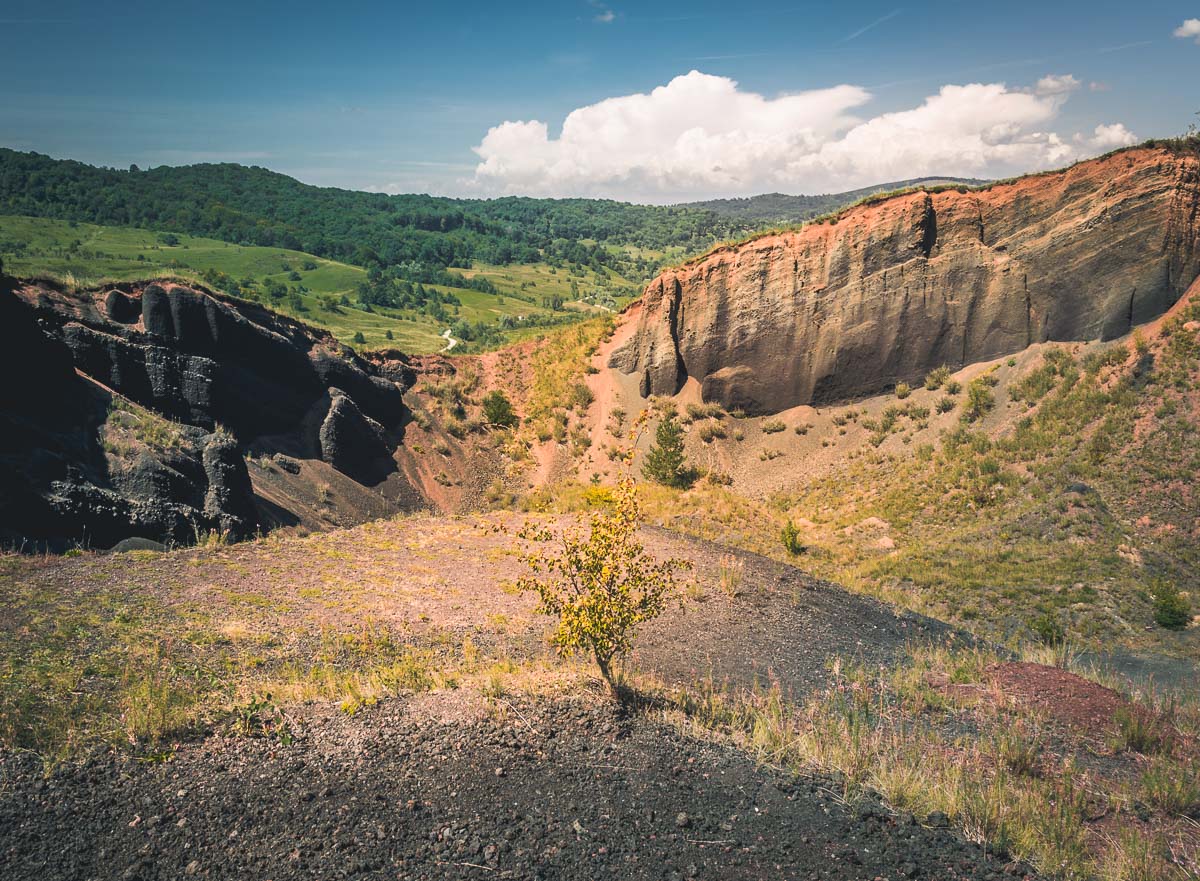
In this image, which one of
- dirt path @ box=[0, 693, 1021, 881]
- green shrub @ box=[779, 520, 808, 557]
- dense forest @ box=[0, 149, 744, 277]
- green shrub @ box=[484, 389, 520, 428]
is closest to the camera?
dirt path @ box=[0, 693, 1021, 881]

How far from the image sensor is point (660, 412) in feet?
99.2

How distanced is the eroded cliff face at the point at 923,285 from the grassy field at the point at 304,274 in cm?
4846

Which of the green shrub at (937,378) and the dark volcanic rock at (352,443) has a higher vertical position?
the green shrub at (937,378)

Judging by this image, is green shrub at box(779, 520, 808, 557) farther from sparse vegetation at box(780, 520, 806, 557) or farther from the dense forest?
the dense forest

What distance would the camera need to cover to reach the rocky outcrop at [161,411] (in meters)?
14.3

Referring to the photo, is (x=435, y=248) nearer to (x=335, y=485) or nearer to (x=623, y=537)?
(x=335, y=485)

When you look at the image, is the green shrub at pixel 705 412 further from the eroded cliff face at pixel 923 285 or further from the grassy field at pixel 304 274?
the grassy field at pixel 304 274

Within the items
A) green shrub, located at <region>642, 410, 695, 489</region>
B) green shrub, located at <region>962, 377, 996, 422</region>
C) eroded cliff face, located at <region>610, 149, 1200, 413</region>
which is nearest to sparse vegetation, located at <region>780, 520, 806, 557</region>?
green shrub, located at <region>642, 410, 695, 489</region>

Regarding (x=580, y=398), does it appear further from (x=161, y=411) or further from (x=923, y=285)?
(x=161, y=411)

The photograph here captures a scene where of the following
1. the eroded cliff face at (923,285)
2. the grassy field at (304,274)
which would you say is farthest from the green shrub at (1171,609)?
the grassy field at (304,274)

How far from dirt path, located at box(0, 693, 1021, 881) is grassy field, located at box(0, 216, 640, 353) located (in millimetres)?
68127

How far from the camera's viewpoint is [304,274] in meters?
109

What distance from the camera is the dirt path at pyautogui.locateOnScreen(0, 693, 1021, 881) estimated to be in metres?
4.91

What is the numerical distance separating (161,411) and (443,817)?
22.1m
